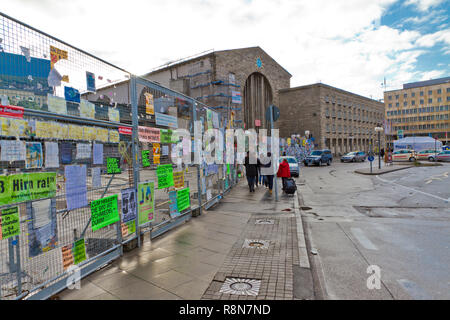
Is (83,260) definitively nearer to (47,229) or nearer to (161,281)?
(47,229)

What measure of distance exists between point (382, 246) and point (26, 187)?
5679 mm

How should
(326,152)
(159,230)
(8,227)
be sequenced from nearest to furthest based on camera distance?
(8,227) → (159,230) → (326,152)

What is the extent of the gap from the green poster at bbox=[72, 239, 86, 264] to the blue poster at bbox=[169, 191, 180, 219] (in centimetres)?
248

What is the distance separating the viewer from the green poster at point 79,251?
3.58 meters

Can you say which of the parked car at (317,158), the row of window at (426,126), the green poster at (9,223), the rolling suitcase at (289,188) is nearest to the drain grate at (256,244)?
the green poster at (9,223)

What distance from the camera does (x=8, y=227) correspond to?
2.74 meters

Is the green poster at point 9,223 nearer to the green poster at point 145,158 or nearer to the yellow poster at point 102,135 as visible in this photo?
the yellow poster at point 102,135

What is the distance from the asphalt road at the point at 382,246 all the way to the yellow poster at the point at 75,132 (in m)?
3.72

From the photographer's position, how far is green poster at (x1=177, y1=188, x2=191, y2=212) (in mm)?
6457

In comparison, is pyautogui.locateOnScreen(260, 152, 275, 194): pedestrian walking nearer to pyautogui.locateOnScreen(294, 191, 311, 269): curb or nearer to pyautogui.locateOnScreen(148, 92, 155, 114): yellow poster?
pyautogui.locateOnScreen(294, 191, 311, 269): curb

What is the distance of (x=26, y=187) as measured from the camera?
292cm

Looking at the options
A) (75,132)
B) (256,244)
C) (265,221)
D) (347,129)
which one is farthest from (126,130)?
(347,129)
